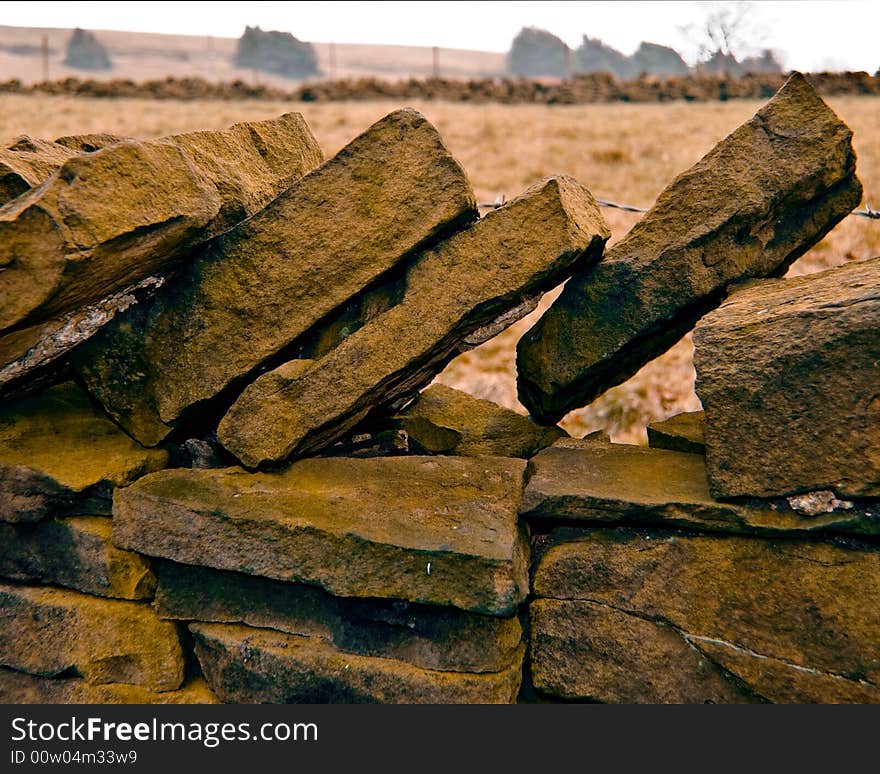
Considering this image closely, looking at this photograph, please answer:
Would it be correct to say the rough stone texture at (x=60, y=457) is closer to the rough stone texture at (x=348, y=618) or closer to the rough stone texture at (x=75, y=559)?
the rough stone texture at (x=75, y=559)

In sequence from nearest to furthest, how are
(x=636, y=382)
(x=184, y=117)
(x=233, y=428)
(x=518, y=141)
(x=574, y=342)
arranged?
1. (x=233, y=428)
2. (x=574, y=342)
3. (x=636, y=382)
4. (x=518, y=141)
5. (x=184, y=117)

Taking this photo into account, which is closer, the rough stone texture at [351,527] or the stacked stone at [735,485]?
the stacked stone at [735,485]

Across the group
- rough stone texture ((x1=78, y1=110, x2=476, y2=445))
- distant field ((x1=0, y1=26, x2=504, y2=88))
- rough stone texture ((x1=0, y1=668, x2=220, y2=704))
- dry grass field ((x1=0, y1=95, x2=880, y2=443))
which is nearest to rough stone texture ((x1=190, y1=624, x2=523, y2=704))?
rough stone texture ((x1=0, y1=668, x2=220, y2=704))

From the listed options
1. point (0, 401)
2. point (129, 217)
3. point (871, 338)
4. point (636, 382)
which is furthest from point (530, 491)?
point (636, 382)

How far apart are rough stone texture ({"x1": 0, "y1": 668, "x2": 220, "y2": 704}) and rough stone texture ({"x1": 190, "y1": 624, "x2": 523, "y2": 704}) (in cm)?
12

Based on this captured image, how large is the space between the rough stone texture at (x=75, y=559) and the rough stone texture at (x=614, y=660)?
221cm

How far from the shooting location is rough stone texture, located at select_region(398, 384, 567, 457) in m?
5.14

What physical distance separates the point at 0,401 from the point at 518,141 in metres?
Answer: 19.6

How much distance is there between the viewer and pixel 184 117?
27.1 meters

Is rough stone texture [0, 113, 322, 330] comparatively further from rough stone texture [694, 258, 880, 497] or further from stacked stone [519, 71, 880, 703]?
rough stone texture [694, 258, 880, 497]

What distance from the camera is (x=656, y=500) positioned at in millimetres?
4043

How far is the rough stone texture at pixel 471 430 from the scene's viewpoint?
514 cm

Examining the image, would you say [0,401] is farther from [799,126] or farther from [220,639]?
[799,126]

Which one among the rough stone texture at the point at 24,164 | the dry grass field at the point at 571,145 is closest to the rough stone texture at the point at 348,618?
the rough stone texture at the point at 24,164
